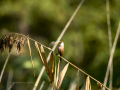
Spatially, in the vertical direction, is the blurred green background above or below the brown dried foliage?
below

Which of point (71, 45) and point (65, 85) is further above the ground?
point (65, 85)

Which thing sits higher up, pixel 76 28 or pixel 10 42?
pixel 10 42

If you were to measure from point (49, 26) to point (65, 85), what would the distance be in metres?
4.53

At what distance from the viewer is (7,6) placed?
5.25 metres

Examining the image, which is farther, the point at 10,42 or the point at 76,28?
the point at 76,28

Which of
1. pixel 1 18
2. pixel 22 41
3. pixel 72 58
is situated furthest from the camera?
pixel 1 18

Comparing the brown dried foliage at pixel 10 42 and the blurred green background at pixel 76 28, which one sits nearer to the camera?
the brown dried foliage at pixel 10 42

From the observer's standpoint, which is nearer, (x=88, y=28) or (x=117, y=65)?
(x=117, y=65)

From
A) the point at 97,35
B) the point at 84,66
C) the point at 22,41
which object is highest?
the point at 22,41

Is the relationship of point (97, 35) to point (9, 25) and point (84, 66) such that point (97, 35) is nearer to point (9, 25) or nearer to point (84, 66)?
point (84, 66)

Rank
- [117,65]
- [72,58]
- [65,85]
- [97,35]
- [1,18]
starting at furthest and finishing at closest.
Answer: [1,18] < [72,58] < [97,35] < [117,65] < [65,85]

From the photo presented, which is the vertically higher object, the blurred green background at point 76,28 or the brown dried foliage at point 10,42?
the brown dried foliage at point 10,42

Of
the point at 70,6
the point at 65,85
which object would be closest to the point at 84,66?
the point at 70,6

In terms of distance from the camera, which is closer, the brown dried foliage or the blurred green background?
the brown dried foliage
